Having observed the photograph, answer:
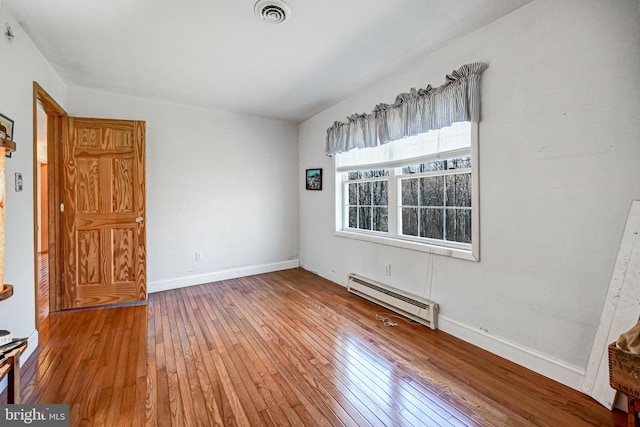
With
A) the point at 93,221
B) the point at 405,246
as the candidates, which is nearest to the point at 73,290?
the point at 93,221

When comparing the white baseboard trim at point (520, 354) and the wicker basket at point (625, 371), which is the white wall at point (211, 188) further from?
the wicker basket at point (625, 371)

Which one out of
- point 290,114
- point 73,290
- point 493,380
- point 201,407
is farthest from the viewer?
point 290,114

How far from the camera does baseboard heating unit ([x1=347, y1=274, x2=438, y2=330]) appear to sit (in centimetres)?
253

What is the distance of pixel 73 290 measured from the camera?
10.00 ft

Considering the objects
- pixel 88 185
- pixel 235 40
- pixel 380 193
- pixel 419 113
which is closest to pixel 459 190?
pixel 419 113

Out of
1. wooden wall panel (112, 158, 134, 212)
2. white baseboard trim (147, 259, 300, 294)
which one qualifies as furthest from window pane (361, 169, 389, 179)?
wooden wall panel (112, 158, 134, 212)

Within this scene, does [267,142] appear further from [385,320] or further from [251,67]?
[385,320]

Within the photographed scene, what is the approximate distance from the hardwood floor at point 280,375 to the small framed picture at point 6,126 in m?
1.62

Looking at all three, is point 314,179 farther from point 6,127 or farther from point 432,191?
point 6,127

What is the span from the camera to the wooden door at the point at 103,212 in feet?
9.98

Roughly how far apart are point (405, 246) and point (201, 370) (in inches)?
82.4

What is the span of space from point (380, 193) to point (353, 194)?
54 cm

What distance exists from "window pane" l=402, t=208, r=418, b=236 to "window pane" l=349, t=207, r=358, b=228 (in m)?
0.84

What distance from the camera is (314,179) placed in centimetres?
438
